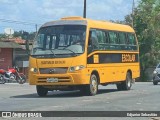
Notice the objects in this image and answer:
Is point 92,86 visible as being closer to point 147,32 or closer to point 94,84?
point 94,84

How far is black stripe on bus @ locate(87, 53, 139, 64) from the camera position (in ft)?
72.0

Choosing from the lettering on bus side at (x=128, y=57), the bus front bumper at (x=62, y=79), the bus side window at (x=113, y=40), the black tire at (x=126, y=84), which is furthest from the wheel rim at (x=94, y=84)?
the black tire at (x=126, y=84)

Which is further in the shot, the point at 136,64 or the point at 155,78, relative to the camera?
the point at 155,78

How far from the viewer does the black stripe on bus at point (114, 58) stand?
2194cm

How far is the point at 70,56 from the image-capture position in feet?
68.5

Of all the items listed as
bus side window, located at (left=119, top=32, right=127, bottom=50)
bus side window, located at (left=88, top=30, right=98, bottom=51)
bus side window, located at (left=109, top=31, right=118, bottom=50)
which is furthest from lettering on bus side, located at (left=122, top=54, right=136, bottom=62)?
bus side window, located at (left=88, top=30, right=98, bottom=51)

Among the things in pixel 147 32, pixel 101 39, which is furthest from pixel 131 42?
pixel 147 32

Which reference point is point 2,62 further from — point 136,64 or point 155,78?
point 136,64

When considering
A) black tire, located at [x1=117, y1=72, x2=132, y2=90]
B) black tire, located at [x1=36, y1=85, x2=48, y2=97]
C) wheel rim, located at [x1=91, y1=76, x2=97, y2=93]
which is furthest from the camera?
black tire, located at [x1=117, y1=72, x2=132, y2=90]

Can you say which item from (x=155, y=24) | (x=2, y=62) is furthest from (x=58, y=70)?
(x=155, y=24)

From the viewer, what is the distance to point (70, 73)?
20828mm

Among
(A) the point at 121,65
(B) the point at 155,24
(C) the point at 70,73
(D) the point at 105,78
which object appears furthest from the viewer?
(B) the point at 155,24

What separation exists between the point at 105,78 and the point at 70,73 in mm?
2979

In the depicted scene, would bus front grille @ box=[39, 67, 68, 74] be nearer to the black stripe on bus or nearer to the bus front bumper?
the bus front bumper
